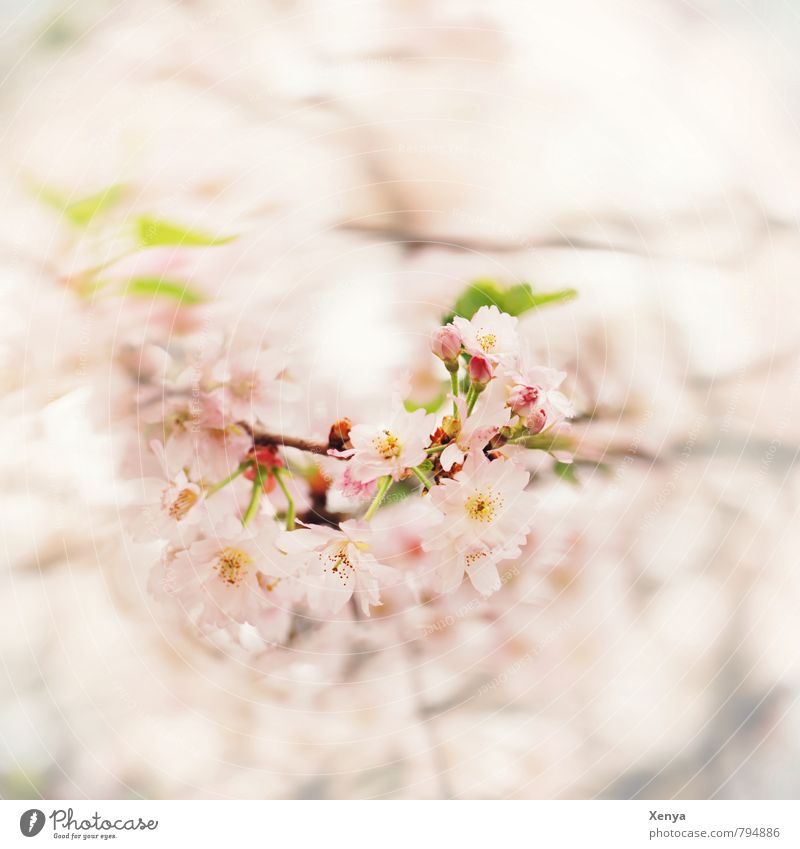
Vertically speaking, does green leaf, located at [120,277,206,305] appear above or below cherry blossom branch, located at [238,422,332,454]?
above

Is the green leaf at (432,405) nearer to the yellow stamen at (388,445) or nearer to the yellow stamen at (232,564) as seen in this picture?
the yellow stamen at (388,445)

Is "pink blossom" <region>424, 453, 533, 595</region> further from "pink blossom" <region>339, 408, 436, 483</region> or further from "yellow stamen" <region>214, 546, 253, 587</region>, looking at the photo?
"yellow stamen" <region>214, 546, 253, 587</region>

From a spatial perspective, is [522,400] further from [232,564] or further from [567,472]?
[232,564]

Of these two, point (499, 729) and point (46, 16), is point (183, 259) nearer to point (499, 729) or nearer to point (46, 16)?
point (46, 16)

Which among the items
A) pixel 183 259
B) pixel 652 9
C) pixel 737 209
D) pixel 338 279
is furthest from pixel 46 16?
pixel 737 209

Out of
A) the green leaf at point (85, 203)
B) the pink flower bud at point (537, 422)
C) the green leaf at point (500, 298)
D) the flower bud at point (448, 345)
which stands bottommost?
the pink flower bud at point (537, 422)

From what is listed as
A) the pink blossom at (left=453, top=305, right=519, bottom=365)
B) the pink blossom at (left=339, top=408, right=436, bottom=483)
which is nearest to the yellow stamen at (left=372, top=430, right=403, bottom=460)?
the pink blossom at (left=339, top=408, right=436, bottom=483)
